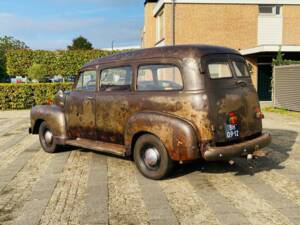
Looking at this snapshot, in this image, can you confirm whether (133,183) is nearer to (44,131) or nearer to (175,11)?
(44,131)

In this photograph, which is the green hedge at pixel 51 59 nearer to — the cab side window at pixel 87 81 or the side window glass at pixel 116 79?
the cab side window at pixel 87 81

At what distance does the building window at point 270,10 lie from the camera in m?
24.4

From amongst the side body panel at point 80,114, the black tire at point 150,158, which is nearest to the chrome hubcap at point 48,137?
the side body panel at point 80,114

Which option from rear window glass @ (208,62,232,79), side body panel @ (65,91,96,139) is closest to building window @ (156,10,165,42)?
side body panel @ (65,91,96,139)

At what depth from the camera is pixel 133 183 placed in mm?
6059

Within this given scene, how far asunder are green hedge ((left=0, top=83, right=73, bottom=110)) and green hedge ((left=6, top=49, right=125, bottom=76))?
29.2 ft

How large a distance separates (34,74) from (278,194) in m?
25.0

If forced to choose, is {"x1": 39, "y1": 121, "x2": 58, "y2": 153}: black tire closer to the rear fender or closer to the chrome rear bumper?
the rear fender

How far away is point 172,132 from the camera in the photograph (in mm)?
5715

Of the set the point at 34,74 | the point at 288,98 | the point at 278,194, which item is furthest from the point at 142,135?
the point at 34,74

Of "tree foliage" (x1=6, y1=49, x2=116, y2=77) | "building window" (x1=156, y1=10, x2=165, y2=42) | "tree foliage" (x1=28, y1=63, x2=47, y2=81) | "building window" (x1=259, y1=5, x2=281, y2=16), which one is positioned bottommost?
"tree foliage" (x1=28, y1=63, x2=47, y2=81)

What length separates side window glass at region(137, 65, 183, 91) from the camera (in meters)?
6.04

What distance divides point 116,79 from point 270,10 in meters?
20.5

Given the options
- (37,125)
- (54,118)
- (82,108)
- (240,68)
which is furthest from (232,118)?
(37,125)
